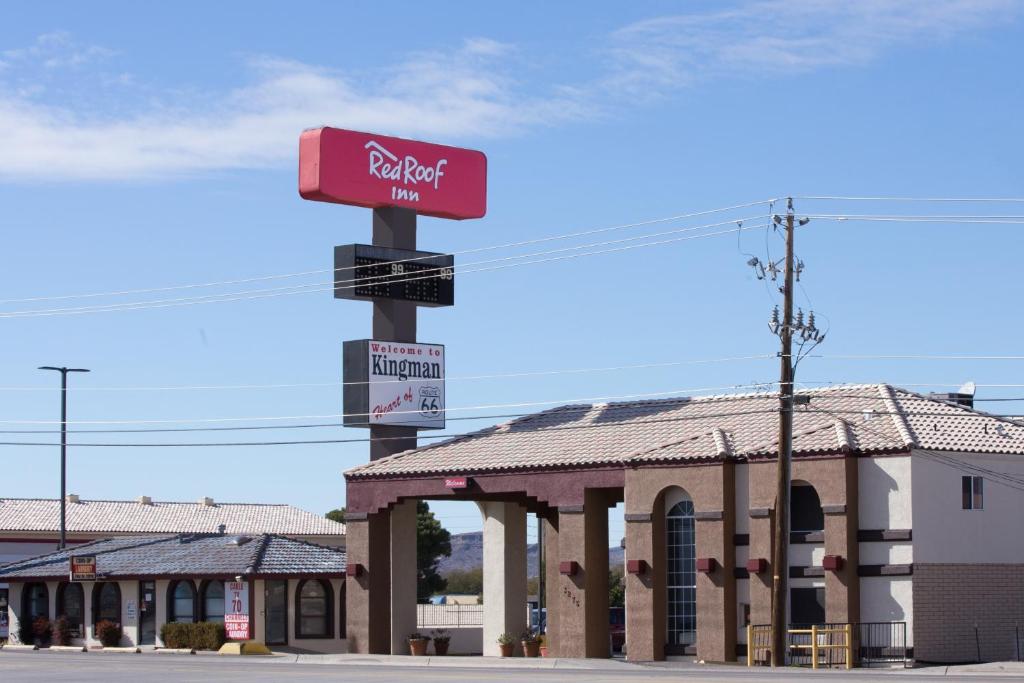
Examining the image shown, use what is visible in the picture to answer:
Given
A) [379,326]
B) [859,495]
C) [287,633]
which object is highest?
[379,326]

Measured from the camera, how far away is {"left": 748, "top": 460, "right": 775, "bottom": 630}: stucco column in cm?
4531

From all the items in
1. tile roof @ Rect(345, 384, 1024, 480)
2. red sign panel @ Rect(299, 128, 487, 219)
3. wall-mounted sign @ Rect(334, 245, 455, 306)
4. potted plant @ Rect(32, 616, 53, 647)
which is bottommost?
potted plant @ Rect(32, 616, 53, 647)

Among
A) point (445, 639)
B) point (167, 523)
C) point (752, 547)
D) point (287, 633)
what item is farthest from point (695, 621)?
point (167, 523)

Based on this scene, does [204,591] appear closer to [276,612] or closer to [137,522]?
[276,612]

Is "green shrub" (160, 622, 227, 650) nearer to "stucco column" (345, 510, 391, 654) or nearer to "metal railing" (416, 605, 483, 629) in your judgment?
"stucco column" (345, 510, 391, 654)

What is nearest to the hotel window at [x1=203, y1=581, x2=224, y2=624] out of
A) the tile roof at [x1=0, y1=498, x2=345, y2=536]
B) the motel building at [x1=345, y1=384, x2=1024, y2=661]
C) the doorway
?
the doorway

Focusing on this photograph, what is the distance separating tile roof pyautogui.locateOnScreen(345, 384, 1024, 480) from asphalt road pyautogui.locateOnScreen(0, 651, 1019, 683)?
7445 mm

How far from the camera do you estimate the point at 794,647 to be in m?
43.9

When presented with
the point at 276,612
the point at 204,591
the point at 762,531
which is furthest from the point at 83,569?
the point at 762,531

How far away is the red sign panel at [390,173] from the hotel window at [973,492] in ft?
81.8

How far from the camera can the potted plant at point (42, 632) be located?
64250 millimetres

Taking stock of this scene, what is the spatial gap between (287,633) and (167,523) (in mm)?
47131

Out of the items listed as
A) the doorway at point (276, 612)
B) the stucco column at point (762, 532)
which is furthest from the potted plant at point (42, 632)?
the stucco column at point (762, 532)

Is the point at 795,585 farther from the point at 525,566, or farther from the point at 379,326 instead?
the point at 379,326
